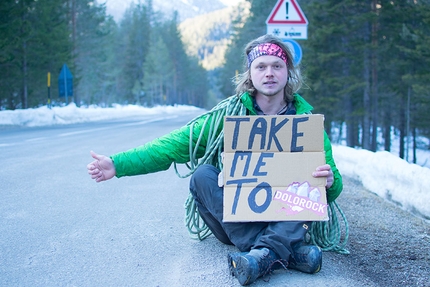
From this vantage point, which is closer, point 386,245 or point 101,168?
point 101,168

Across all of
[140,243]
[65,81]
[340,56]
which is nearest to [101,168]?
[140,243]

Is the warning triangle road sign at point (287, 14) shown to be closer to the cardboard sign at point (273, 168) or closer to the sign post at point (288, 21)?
the sign post at point (288, 21)

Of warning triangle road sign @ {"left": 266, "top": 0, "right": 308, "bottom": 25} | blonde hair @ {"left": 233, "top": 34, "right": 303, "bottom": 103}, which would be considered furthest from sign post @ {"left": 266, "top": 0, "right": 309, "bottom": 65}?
blonde hair @ {"left": 233, "top": 34, "right": 303, "bottom": 103}

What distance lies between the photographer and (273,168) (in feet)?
9.06

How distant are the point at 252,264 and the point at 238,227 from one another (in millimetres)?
448

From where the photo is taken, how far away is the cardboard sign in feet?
8.84

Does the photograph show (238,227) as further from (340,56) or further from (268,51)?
(340,56)

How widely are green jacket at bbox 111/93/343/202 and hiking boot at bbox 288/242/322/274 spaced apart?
436mm

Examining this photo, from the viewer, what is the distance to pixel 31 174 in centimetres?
646

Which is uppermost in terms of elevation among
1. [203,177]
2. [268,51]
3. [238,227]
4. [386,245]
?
[268,51]

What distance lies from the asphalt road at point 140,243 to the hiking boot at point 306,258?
0.05m

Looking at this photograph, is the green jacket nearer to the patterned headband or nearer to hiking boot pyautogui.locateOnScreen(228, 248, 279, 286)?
the patterned headband

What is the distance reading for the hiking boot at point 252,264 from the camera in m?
2.37

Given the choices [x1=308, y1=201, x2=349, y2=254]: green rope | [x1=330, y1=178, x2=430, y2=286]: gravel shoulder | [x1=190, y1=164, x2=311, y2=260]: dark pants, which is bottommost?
[x1=330, y1=178, x2=430, y2=286]: gravel shoulder
